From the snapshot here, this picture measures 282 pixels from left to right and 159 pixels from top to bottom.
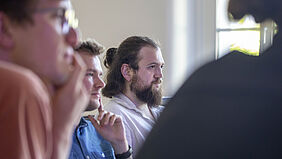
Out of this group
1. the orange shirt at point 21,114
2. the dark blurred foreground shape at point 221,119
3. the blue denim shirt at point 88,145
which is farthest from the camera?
the blue denim shirt at point 88,145

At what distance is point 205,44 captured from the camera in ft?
16.8

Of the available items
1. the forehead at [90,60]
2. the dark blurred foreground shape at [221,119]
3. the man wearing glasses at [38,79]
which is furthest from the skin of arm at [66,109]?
the forehead at [90,60]

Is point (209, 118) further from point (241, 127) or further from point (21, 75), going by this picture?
point (21, 75)

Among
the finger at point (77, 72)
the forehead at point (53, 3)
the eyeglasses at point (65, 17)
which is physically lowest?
the finger at point (77, 72)

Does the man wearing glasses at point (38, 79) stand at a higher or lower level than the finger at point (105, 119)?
higher

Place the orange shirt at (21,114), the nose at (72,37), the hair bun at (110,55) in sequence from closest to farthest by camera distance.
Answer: the orange shirt at (21,114), the nose at (72,37), the hair bun at (110,55)

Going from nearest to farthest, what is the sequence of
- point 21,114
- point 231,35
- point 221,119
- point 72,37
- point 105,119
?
1. point 21,114
2. point 72,37
3. point 221,119
4. point 105,119
5. point 231,35

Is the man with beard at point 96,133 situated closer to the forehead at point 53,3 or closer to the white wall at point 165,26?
the forehead at point 53,3

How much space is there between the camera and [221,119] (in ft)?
2.60

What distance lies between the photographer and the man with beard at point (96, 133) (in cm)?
168

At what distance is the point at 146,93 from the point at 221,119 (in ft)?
6.00

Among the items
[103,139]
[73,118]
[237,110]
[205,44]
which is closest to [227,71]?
[237,110]

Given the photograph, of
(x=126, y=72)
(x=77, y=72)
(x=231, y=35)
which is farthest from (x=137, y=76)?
(x=231, y=35)

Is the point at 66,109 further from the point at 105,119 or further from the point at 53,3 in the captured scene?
the point at 105,119
